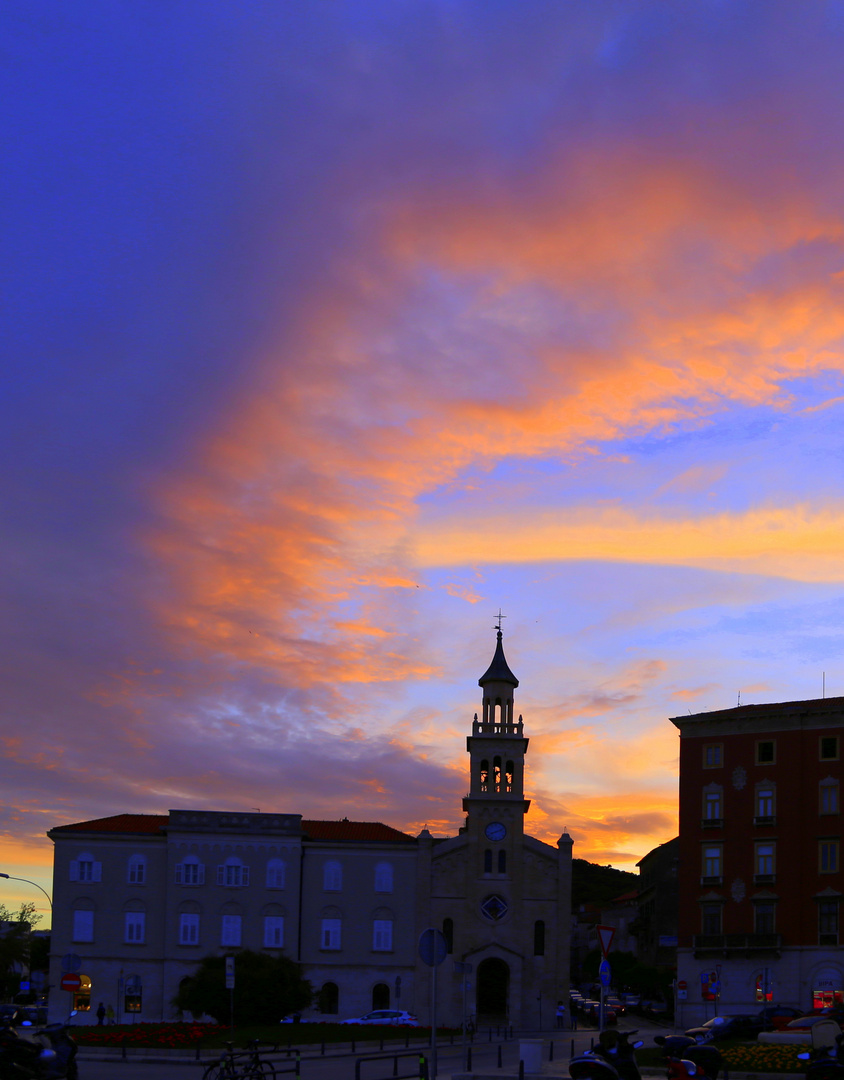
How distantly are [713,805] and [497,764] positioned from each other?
17.1m

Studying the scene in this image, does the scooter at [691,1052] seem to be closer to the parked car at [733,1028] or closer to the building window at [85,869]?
the parked car at [733,1028]

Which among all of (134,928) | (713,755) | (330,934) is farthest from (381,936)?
(713,755)

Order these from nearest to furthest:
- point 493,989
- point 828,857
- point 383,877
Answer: point 828,857, point 493,989, point 383,877

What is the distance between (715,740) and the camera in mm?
75312

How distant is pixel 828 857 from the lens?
Result: 232 feet

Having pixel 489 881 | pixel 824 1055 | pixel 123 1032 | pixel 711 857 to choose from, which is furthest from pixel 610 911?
pixel 824 1055

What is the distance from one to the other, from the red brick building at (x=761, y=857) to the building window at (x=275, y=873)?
2498 centimetres

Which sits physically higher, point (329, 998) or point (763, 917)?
point (763, 917)

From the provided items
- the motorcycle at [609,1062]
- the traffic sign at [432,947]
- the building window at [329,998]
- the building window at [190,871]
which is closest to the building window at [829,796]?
the building window at [329,998]

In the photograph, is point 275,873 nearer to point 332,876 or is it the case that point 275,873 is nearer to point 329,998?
point 332,876

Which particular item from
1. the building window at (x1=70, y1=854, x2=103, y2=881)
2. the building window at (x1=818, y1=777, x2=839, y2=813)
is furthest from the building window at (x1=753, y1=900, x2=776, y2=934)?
the building window at (x1=70, y1=854, x2=103, y2=881)

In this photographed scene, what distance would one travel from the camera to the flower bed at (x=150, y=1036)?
47094 mm

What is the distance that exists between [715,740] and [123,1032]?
1540 inches

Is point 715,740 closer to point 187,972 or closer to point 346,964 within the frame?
point 346,964
